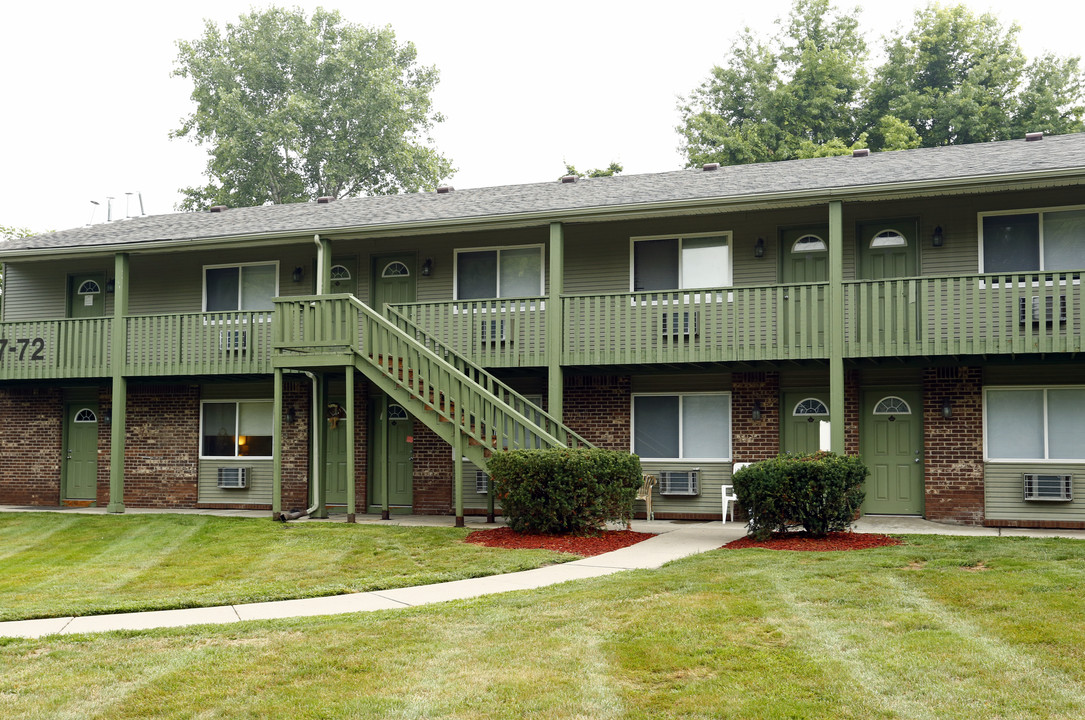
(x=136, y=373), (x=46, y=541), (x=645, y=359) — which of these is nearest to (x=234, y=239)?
(x=136, y=373)

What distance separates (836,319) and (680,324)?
225cm

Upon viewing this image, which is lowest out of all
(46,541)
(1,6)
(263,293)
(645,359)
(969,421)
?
(46,541)

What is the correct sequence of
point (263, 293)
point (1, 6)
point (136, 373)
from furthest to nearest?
point (1, 6) < point (263, 293) < point (136, 373)

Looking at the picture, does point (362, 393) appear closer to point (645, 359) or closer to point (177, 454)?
point (177, 454)

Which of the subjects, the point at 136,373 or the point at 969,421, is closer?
the point at 969,421

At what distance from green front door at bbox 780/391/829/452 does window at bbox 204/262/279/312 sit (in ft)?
30.9

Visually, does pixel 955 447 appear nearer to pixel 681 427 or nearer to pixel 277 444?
pixel 681 427

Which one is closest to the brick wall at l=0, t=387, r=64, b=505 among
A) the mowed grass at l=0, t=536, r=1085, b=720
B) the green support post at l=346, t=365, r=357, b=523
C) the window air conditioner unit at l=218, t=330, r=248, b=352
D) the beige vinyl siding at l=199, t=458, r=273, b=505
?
the beige vinyl siding at l=199, t=458, r=273, b=505

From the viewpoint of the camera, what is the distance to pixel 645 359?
14.5 m

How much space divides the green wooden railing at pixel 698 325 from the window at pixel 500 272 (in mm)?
1783

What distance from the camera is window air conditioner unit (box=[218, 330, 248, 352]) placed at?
1620 cm

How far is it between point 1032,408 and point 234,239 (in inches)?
508

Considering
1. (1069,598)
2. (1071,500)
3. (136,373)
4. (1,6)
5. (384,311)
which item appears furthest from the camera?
(1,6)

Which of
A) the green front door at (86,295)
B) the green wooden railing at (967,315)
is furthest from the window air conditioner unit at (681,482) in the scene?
the green front door at (86,295)
